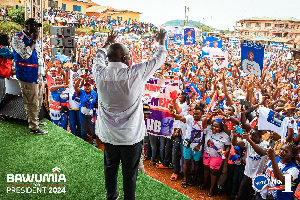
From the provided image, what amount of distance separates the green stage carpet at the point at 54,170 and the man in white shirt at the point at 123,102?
727 mm

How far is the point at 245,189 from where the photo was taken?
374cm

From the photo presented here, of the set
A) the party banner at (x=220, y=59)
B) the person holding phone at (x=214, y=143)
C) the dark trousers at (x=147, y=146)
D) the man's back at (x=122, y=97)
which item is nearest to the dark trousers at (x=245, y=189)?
the person holding phone at (x=214, y=143)

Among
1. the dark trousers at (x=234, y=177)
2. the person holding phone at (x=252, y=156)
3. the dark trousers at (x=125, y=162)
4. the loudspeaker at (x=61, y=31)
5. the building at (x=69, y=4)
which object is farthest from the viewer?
the building at (x=69, y=4)

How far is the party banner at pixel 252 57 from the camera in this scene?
646 centimetres

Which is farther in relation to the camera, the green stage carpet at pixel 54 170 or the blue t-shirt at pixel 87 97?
the blue t-shirt at pixel 87 97

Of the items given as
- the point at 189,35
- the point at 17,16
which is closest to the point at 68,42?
the point at 189,35

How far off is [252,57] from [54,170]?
18.8 ft

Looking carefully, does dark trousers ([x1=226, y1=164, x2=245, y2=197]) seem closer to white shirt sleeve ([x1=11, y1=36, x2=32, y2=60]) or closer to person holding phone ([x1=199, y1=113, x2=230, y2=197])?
person holding phone ([x1=199, y1=113, x2=230, y2=197])

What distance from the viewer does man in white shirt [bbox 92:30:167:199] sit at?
2.06 meters

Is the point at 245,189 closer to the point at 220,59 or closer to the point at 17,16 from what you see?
the point at 220,59

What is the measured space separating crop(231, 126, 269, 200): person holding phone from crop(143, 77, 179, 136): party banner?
1346 millimetres

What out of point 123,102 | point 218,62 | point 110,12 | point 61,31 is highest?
point 110,12

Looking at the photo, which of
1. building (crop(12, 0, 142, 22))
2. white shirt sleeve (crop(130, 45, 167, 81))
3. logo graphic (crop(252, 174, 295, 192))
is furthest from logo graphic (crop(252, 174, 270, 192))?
building (crop(12, 0, 142, 22))

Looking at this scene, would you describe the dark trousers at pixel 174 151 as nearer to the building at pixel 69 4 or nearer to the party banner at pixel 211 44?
the party banner at pixel 211 44
